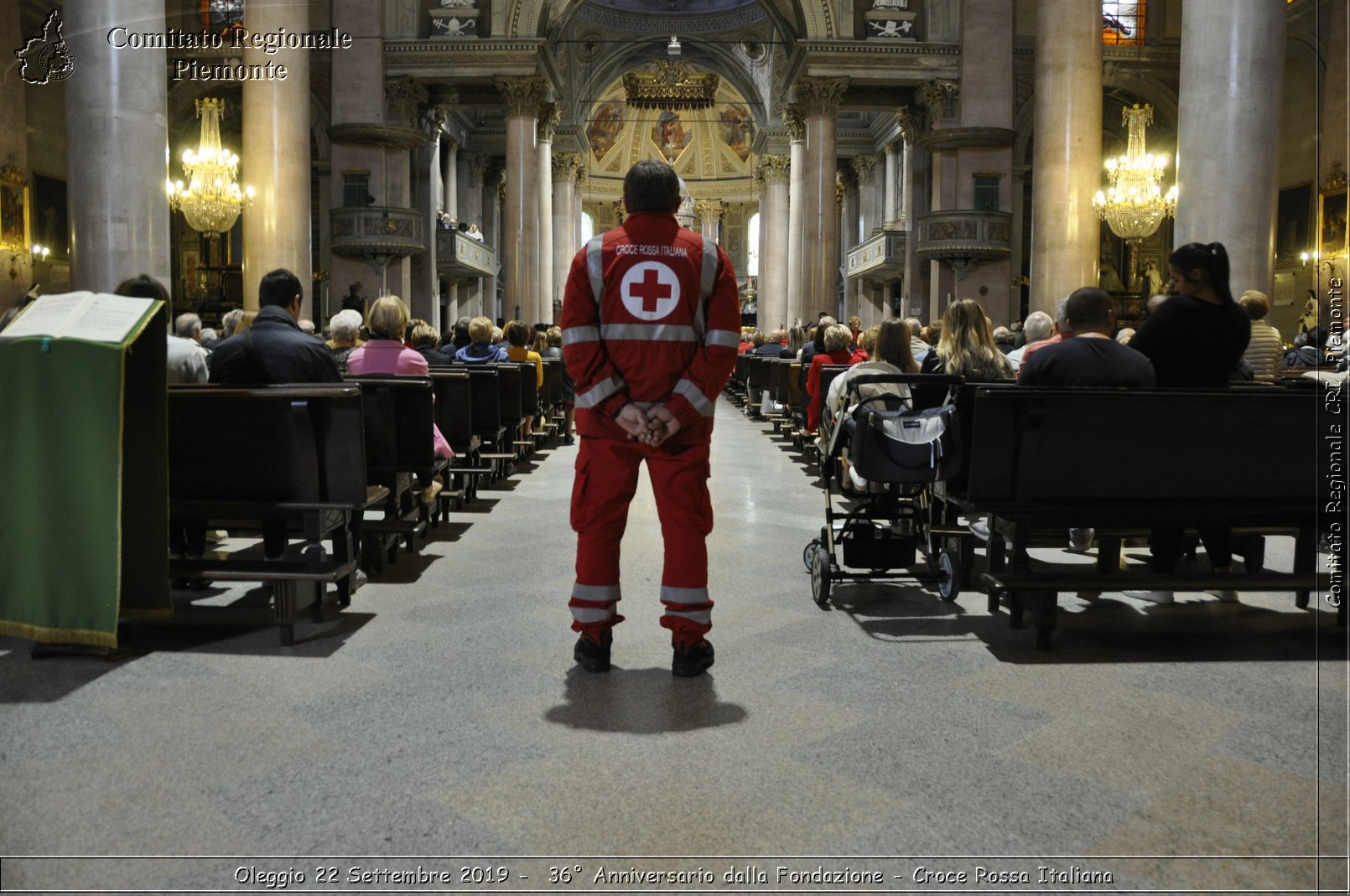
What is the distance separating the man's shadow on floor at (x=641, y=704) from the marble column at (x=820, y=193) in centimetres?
2249

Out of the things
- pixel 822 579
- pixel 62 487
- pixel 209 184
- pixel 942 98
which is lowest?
pixel 822 579

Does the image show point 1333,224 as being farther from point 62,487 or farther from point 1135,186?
point 62,487

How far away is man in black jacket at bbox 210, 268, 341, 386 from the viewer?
5.55 m

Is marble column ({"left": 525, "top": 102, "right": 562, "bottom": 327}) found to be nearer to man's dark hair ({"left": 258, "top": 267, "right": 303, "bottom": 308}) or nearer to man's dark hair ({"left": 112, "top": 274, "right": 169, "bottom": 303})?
man's dark hair ({"left": 258, "top": 267, "right": 303, "bottom": 308})

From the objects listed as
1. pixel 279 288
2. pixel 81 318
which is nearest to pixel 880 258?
pixel 279 288

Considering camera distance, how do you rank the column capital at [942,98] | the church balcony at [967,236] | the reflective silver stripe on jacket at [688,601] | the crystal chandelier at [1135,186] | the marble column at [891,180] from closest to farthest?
the reflective silver stripe on jacket at [688,601] → the crystal chandelier at [1135,186] → the church balcony at [967,236] → the column capital at [942,98] → the marble column at [891,180]

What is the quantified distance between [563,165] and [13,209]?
75.4 feet

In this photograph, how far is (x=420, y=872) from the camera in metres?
2.63

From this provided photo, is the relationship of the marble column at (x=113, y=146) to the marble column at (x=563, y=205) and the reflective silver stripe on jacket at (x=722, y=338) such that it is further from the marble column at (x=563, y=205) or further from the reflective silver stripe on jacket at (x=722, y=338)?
the marble column at (x=563, y=205)

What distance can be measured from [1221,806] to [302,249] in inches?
557

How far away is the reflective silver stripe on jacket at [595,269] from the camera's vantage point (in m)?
4.12

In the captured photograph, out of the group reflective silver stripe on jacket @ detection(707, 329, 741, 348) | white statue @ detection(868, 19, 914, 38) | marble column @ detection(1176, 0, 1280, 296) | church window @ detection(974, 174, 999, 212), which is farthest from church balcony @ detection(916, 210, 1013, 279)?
reflective silver stripe on jacket @ detection(707, 329, 741, 348)

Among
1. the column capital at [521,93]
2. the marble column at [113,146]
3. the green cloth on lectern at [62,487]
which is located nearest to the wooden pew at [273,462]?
the green cloth on lectern at [62,487]

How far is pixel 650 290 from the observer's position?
4152 millimetres
